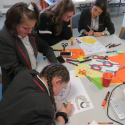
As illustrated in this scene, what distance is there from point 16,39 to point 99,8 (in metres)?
1.23

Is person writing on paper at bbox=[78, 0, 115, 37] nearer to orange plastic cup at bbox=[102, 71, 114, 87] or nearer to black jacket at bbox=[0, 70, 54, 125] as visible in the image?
orange plastic cup at bbox=[102, 71, 114, 87]

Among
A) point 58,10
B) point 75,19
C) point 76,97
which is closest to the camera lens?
point 76,97

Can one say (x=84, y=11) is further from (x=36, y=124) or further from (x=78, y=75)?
(x=36, y=124)

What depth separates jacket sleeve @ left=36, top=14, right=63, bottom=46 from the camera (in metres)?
1.48

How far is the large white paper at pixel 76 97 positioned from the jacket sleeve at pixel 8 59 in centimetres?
44

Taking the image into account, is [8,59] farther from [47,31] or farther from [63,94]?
[47,31]

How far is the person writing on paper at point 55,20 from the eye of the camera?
1.41 meters

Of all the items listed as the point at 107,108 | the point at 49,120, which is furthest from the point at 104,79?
the point at 49,120

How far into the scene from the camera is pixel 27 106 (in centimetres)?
63

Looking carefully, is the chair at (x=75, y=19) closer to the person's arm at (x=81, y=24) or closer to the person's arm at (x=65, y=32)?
the person's arm at (x=81, y=24)

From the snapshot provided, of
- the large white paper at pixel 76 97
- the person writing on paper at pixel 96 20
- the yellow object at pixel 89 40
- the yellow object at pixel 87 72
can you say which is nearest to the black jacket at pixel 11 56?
the yellow object at pixel 87 72

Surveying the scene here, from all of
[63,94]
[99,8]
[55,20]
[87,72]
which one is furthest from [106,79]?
[99,8]

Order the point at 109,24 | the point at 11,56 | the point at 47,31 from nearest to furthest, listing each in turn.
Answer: the point at 11,56 → the point at 47,31 → the point at 109,24

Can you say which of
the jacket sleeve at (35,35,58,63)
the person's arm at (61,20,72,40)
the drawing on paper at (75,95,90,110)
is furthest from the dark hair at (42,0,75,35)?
the drawing on paper at (75,95,90,110)
